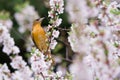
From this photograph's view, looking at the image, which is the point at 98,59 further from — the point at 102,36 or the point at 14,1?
the point at 14,1

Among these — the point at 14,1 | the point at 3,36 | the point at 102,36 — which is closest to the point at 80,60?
the point at 102,36

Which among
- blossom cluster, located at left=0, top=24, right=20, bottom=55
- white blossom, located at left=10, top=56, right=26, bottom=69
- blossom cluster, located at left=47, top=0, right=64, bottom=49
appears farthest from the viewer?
white blossom, located at left=10, top=56, right=26, bottom=69

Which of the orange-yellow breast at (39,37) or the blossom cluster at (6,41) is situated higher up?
the orange-yellow breast at (39,37)

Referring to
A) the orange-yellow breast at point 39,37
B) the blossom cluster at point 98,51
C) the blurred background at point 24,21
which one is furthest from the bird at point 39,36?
the blossom cluster at point 98,51

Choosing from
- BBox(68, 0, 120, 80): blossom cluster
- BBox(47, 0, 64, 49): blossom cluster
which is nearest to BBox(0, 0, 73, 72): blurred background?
BBox(47, 0, 64, 49): blossom cluster

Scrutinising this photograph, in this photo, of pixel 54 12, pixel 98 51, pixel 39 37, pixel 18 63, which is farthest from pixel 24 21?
pixel 98 51

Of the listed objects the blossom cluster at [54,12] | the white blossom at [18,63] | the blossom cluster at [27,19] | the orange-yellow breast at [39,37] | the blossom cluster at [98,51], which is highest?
the blossom cluster at [27,19]

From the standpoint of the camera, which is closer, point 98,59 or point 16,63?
point 98,59

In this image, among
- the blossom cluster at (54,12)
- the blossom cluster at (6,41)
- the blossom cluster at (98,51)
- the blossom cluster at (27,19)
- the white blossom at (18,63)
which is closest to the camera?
the blossom cluster at (98,51)

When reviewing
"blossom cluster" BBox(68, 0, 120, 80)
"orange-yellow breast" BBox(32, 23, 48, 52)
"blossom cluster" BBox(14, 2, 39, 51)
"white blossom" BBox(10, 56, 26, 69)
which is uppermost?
"blossom cluster" BBox(14, 2, 39, 51)

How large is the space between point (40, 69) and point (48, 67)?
133 millimetres

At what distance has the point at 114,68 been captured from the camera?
11.8ft

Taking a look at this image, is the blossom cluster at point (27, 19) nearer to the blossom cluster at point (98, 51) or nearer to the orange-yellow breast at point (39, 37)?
the orange-yellow breast at point (39, 37)

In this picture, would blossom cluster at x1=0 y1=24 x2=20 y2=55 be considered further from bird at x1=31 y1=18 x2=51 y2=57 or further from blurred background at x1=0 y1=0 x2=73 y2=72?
blurred background at x1=0 y1=0 x2=73 y2=72
